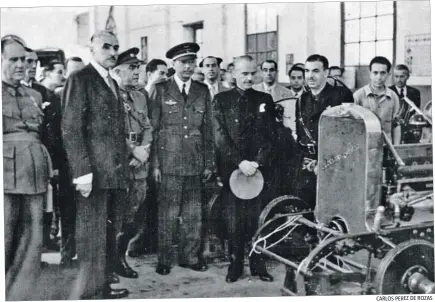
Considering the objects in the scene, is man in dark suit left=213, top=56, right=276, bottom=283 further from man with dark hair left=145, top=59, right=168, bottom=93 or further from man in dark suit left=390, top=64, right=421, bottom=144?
man in dark suit left=390, top=64, right=421, bottom=144

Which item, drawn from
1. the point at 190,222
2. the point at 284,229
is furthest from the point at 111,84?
the point at 284,229

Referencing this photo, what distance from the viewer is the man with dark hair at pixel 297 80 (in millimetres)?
3994

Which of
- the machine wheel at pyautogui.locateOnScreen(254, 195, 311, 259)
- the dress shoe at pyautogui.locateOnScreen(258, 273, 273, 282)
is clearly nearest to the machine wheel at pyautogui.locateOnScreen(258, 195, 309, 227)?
the machine wheel at pyautogui.locateOnScreen(254, 195, 311, 259)

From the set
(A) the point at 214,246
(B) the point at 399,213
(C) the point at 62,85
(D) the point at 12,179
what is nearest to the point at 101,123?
(C) the point at 62,85

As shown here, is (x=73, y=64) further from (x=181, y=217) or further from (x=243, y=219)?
(x=243, y=219)

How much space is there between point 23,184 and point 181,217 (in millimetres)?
1181

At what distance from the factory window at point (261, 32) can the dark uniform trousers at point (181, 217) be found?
1.10 meters

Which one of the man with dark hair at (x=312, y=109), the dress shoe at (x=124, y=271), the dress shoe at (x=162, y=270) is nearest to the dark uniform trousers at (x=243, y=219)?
the man with dark hair at (x=312, y=109)

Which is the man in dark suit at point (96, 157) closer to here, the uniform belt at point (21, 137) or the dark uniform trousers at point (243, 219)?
the uniform belt at point (21, 137)

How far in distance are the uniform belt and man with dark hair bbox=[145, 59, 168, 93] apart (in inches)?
35.0

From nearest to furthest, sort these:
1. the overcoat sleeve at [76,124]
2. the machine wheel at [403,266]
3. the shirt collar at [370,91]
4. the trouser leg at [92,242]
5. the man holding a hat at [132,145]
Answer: the machine wheel at [403,266]
the overcoat sleeve at [76,124]
the trouser leg at [92,242]
the man holding a hat at [132,145]
the shirt collar at [370,91]

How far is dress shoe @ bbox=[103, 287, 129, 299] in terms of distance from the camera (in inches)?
149

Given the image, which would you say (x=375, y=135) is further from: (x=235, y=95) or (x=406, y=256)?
(x=235, y=95)

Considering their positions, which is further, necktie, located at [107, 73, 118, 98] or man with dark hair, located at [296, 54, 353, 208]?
man with dark hair, located at [296, 54, 353, 208]
